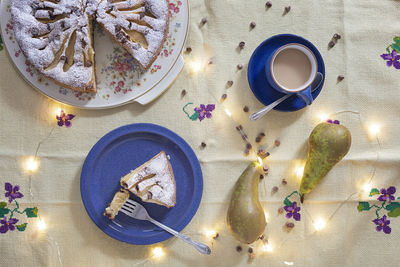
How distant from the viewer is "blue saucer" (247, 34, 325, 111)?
5.39 ft

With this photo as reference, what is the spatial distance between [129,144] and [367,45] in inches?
48.5

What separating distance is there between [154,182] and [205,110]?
0.41 metres

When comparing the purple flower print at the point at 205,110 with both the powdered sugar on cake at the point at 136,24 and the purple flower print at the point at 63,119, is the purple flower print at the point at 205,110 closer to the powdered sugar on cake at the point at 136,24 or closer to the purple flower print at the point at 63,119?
the powdered sugar on cake at the point at 136,24

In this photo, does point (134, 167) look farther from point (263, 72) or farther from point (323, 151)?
point (323, 151)

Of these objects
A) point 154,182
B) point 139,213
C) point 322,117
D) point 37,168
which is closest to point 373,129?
point 322,117

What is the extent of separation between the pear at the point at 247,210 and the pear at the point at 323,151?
9.1 inches

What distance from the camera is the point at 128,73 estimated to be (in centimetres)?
165

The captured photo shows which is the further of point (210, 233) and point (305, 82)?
point (210, 233)

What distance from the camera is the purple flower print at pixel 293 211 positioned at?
172 cm

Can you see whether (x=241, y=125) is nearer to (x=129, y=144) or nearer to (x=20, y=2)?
(x=129, y=144)

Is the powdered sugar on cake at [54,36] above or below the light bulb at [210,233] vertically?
above

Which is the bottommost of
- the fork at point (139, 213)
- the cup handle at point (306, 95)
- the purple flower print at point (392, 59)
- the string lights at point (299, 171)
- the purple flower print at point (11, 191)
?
the purple flower print at point (11, 191)

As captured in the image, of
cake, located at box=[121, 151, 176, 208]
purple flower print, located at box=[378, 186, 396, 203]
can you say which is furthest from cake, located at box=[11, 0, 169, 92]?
purple flower print, located at box=[378, 186, 396, 203]

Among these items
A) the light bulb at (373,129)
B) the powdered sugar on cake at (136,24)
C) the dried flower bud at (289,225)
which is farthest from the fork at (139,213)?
the light bulb at (373,129)
